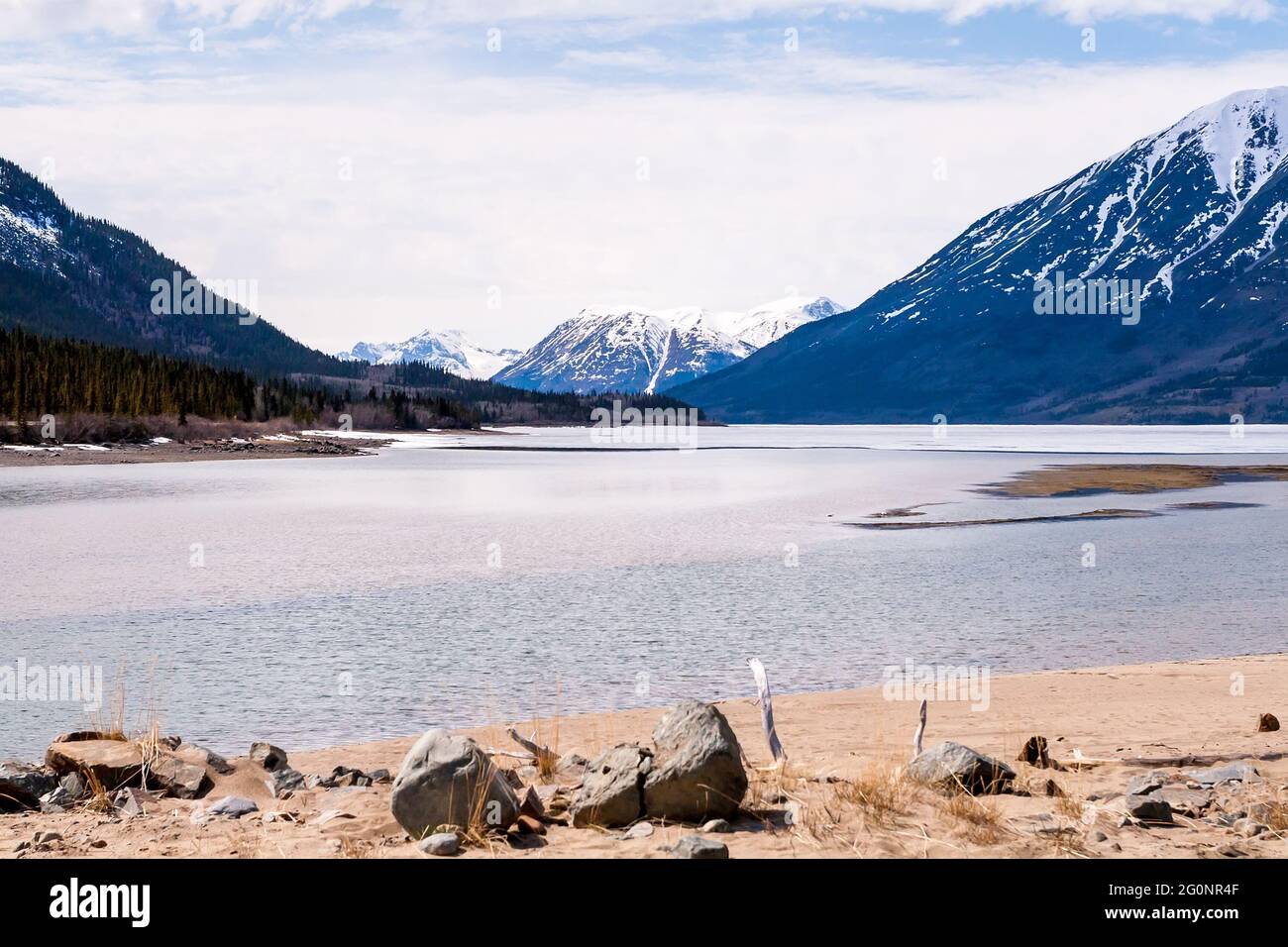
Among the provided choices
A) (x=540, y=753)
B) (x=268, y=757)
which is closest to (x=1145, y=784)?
(x=540, y=753)

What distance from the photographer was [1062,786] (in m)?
12.1

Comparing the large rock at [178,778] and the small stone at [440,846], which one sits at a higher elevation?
the small stone at [440,846]

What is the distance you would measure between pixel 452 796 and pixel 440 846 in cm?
56

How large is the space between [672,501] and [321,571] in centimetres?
3259

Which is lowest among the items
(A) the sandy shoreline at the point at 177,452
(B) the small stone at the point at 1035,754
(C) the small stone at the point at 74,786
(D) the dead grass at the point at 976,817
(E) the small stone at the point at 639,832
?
(B) the small stone at the point at 1035,754

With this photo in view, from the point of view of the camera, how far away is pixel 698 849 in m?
9.07

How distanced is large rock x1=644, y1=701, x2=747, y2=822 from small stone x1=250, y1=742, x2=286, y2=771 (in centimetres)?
481

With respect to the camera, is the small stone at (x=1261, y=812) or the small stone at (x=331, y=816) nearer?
the small stone at (x=1261, y=812)

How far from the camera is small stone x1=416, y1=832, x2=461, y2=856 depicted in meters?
9.52

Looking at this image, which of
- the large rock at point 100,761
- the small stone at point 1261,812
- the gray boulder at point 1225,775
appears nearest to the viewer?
the small stone at point 1261,812

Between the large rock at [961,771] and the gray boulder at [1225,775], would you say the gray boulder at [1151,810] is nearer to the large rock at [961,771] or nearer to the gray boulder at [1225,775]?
the large rock at [961,771]

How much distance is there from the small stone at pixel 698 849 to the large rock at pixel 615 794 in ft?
3.99

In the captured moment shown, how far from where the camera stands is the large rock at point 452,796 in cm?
1002

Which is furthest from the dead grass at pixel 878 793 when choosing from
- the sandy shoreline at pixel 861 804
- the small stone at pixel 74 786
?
the small stone at pixel 74 786
